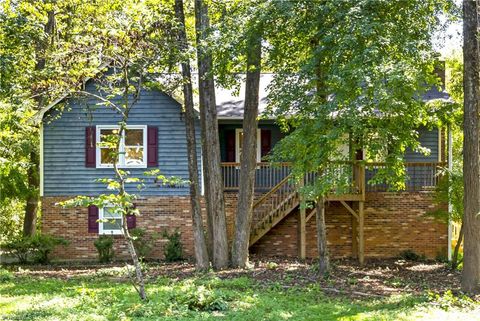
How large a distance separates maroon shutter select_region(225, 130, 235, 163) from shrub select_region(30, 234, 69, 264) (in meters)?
6.20

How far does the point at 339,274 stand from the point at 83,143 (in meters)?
9.72

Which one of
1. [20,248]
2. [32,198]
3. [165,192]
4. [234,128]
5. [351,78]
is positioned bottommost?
[20,248]

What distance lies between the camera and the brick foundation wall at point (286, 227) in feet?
70.8

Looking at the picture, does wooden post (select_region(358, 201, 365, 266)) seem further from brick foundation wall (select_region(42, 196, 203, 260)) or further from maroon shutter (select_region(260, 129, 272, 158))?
brick foundation wall (select_region(42, 196, 203, 260))

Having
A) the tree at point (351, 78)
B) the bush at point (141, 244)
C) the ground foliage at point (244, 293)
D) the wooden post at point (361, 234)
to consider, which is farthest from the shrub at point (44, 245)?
the wooden post at point (361, 234)

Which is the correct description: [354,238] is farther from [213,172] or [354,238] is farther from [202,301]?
[202,301]

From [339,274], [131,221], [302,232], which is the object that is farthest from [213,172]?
[131,221]

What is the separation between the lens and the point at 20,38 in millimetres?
15883

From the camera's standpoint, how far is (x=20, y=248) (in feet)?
69.5

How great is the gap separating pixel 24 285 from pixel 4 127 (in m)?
4.43

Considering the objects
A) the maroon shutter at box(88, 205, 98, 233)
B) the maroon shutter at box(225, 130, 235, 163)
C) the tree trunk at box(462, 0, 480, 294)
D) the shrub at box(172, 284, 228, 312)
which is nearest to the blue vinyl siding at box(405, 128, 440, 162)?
the maroon shutter at box(225, 130, 235, 163)

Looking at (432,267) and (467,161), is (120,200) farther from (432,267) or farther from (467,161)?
(432,267)

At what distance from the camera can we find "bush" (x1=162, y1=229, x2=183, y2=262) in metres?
21.0

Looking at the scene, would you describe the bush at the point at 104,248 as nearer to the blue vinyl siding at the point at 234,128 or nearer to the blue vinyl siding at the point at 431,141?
the blue vinyl siding at the point at 234,128
